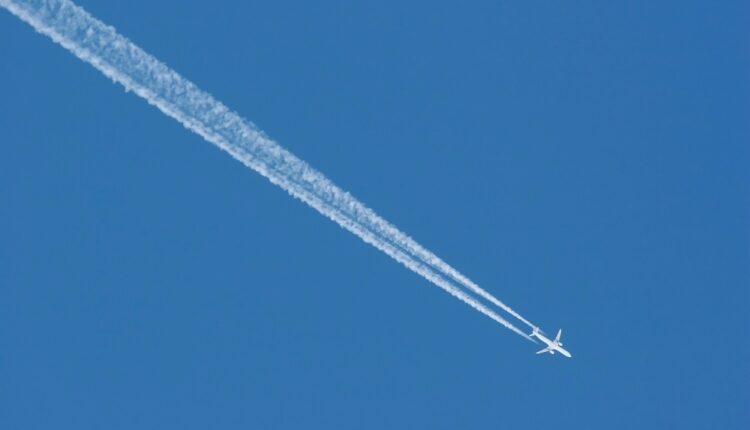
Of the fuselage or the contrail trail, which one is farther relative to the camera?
the fuselage

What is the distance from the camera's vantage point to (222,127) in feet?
71.7

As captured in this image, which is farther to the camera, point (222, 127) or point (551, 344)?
point (551, 344)

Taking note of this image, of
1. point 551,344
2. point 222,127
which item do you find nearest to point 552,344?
point 551,344

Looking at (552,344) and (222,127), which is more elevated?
(552,344)

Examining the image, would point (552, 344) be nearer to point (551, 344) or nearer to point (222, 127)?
point (551, 344)

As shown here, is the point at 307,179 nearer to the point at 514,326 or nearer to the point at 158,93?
the point at 158,93

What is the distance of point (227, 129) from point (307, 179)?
2311 millimetres

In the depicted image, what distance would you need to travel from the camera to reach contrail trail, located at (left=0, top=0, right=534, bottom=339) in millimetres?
20359

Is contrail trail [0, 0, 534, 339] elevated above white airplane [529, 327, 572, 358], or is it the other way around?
white airplane [529, 327, 572, 358]

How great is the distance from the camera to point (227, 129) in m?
21.9

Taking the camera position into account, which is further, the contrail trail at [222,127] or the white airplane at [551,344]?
the white airplane at [551,344]

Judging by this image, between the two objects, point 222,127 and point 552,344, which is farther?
point 552,344

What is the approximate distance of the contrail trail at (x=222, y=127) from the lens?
20359 mm

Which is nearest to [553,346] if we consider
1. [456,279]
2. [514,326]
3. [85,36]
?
[514,326]
